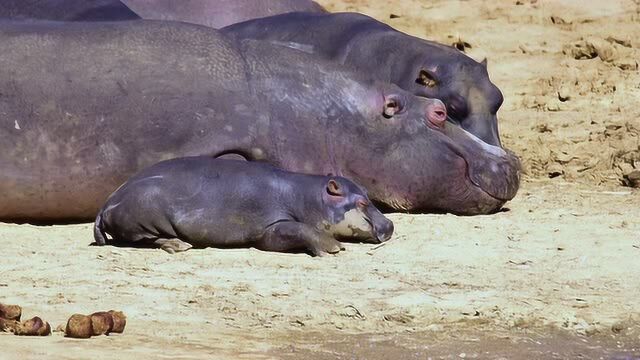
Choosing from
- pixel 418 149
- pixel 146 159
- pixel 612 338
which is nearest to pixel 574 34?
pixel 418 149

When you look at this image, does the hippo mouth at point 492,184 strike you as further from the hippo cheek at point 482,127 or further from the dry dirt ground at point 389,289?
the hippo cheek at point 482,127

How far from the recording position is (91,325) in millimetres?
5723

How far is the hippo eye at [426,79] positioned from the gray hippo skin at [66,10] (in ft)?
5.40

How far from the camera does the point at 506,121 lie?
1080 centimetres

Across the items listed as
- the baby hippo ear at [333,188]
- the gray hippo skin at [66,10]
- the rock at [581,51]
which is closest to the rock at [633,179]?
the rock at [581,51]

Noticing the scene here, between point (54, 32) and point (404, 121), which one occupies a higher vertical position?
point (54, 32)

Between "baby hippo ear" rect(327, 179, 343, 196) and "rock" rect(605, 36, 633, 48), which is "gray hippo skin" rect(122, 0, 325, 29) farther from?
"baby hippo ear" rect(327, 179, 343, 196)

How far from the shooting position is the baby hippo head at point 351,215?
775 cm

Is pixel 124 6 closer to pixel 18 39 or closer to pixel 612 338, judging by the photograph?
pixel 18 39

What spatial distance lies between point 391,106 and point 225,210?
144 centimetres

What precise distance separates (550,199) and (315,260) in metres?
2.32

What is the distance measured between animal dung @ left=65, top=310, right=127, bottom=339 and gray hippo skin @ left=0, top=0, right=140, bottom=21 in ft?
13.5

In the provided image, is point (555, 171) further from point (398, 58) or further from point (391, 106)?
point (391, 106)

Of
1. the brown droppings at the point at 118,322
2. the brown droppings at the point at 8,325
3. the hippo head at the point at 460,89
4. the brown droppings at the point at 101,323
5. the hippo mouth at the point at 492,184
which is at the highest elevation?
the brown droppings at the point at 8,325
